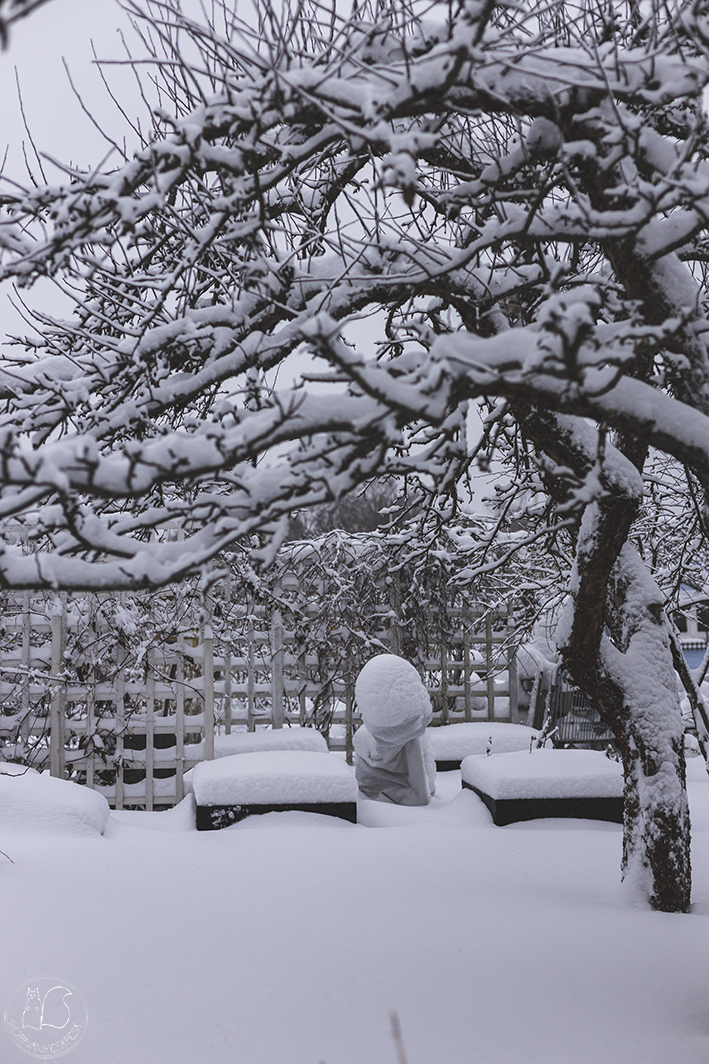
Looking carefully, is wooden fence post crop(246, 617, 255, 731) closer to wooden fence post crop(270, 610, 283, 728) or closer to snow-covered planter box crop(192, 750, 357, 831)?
wooden fence post crop(270, 610, 283, 728)

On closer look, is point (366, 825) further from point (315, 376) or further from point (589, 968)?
point (315, 376)

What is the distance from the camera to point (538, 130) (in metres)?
2.49

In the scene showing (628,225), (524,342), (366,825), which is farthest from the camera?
(366,825)

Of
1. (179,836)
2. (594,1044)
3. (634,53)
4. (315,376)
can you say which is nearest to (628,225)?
(634,53)

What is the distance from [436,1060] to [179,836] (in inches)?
117

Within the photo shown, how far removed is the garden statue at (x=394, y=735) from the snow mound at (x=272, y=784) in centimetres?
47

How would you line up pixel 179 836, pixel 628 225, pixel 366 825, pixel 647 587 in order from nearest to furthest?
1. pixel 628 225
2. pixel 647 587
3. pixel 179 836
4. pixel 366 825

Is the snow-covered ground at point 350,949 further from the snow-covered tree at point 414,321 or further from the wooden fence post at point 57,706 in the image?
the wooden fence post at point 57,706

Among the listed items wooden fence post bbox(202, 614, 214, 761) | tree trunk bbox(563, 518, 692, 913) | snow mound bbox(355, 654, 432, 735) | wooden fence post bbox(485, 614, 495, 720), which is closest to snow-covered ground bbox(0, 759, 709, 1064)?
tree trunk bbox(563, 518, 692, 913)

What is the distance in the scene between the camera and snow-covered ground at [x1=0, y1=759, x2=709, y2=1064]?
2.31 meters

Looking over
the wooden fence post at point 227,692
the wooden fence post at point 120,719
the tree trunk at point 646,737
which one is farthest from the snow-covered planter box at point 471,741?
the tree trunk at point 646,737
